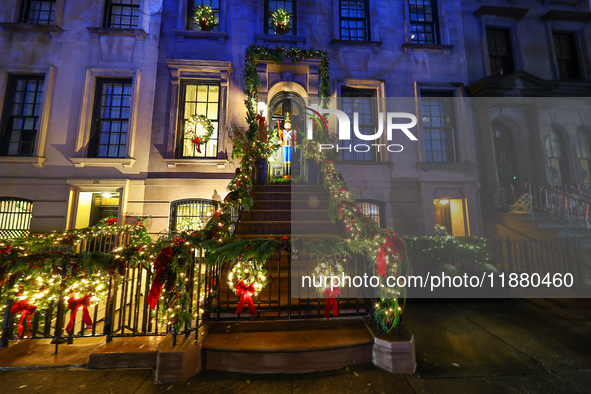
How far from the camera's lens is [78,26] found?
9031 millimetres

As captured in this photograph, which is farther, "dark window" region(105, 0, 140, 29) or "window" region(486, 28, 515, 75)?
"window" region(486, 28, 515, 75)

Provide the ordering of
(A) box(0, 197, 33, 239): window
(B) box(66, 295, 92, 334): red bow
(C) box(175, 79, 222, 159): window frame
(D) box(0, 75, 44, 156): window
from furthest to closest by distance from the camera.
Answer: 1. (C) box(175, 79, 222, 159): window frame
2. (D) box(0, 75, 44, 156): window
3. (A) box(0, 197, 33, 239): window
4. (B) box(66, 295, 92, 334): red bow

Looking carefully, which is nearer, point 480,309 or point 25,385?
point 25,385

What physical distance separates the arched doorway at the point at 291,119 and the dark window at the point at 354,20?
355 cm

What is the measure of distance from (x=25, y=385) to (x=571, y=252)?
38.3 ft

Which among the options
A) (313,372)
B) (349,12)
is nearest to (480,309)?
(313,372)

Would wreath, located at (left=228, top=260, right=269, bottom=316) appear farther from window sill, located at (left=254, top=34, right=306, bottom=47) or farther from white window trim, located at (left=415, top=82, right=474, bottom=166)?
window sill, located at (left=254, top=34, right=306, bottom=47)

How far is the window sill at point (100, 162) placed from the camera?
8219 mm

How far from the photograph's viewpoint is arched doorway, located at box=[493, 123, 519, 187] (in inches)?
409

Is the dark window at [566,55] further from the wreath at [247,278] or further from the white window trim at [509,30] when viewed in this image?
the wreath at [247,278]

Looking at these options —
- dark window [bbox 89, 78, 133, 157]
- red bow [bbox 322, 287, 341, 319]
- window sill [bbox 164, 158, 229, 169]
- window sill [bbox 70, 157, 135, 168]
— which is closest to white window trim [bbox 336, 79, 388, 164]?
window sill [bbox 164, 158, 229, 169]

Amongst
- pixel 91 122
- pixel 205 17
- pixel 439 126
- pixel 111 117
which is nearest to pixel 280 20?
pixel 205 17

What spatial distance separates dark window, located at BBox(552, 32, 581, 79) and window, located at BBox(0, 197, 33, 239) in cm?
2262

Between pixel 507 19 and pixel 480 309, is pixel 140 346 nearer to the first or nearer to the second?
pixel 480 309
